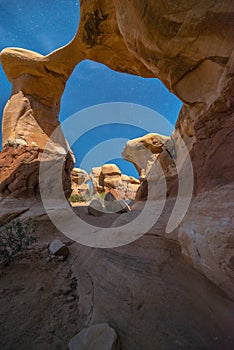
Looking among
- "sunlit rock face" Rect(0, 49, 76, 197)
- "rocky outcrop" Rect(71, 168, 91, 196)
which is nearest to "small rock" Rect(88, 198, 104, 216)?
"sunlit rock face" Rect(0, 49, 76, 197)

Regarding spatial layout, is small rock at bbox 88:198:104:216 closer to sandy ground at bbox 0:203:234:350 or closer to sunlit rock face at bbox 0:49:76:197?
sunlit rock face at bbox 0:49:76:197

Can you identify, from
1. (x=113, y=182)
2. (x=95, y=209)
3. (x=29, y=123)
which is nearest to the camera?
(x=29, y=123)

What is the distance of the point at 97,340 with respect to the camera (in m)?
1.46

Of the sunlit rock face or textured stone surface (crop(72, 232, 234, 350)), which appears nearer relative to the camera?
textured stone surface (crop(72, 232, 234, 350))

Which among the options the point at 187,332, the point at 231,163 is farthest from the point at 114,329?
the point at 231,163

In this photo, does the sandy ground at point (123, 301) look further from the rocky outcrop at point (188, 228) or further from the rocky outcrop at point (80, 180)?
the rocky outcrop at point (80, 180)

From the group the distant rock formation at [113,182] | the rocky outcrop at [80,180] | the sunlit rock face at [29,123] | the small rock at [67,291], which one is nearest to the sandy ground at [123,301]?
the small rock at [67,291]

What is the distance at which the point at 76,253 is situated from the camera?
3264 millimetres

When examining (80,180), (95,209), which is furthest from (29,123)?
(80,180)

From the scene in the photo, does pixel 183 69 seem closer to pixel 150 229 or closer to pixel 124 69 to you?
pixel 150 229

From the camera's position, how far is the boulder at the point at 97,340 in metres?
1.40

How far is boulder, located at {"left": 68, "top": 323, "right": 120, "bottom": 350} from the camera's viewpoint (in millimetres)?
1401

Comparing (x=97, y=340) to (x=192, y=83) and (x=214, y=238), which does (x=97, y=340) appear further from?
(x=192, y=83)

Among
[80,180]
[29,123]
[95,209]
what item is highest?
[29,123]
